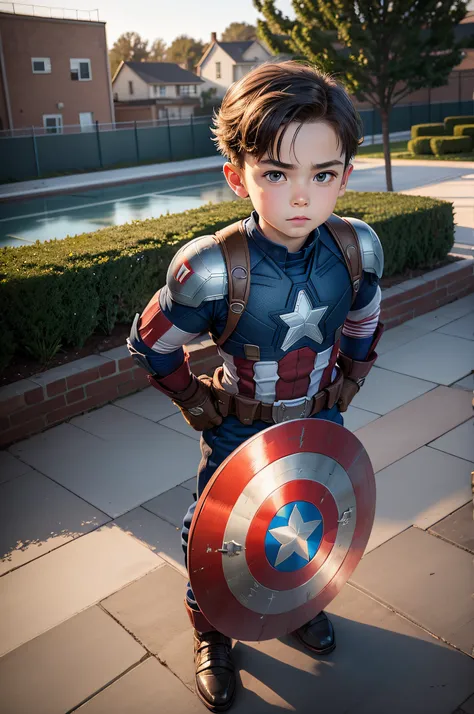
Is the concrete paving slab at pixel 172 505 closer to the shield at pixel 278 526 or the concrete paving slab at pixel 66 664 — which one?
the concrete paving slab at pixel 66 664

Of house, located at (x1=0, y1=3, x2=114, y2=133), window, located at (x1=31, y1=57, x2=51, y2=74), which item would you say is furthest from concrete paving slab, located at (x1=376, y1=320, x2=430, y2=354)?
window, located at (x1=31, y1=57, x2=51, y2=74)

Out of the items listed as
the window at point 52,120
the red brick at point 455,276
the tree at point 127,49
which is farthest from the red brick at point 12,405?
the tree at point 127,49

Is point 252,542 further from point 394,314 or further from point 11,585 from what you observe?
point 394,314

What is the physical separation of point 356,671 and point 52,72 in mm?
39686

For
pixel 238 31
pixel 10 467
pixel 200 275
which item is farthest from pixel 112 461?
pixel 238 31

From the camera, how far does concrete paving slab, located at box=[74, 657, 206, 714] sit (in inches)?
91.9

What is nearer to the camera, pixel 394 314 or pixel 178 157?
pixel 394 314

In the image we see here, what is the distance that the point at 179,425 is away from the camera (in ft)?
14.9

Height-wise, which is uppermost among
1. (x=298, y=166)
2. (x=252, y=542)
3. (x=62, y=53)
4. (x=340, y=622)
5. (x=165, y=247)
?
(x=62, y=53)

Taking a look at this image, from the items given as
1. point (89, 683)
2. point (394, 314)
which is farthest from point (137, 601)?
point (394, 314)

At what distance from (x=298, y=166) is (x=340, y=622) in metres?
1.88

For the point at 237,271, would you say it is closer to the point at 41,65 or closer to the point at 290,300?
the point at 290,300

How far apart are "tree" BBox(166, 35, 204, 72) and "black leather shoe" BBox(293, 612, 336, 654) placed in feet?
330

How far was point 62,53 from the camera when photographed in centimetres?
3641
